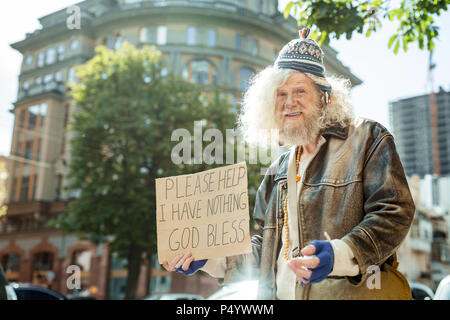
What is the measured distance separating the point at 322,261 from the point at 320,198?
453 mm

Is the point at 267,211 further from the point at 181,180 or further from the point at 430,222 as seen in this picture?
the point at 430,222

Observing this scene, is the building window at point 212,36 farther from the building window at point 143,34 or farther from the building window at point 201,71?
the building window at point 143,34

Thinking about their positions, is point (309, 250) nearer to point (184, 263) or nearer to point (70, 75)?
point (184, 263)

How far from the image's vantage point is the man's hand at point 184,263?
2.27 metres

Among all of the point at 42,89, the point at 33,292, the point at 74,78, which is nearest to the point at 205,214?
the point at 33,292

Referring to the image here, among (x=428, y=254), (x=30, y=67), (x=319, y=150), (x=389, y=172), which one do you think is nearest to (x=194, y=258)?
(x=319, y=150)

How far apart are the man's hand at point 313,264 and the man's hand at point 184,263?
0.63 meters

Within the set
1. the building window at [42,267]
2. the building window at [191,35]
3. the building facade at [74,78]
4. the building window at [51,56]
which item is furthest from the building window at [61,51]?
the building window at [42,267]

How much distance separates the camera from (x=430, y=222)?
62938 millimetres

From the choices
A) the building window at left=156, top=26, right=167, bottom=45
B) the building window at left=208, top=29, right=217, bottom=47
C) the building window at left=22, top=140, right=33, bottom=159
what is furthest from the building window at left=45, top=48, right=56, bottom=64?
the building window at left=208, top=29, right=217, bottom=47

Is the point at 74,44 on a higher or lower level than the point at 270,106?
higher

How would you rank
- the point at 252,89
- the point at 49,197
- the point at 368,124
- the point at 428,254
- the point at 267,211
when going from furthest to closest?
the point at 428,254 < the point at 49,197 < the point at 252,89 < the point at 267,211 < the point at 368,124

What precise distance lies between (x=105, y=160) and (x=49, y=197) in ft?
63.3

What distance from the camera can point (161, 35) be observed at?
33.1 meters
